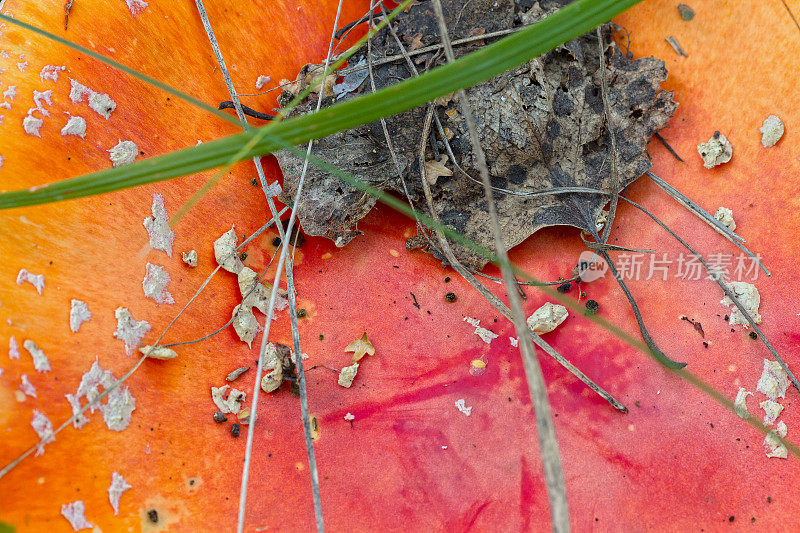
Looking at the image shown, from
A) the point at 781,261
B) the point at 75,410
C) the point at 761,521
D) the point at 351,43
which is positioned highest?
the point at 351,43

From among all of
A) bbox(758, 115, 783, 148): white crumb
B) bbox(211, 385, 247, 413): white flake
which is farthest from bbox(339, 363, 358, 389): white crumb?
bbox(758, 115, 783, 148): white crumb

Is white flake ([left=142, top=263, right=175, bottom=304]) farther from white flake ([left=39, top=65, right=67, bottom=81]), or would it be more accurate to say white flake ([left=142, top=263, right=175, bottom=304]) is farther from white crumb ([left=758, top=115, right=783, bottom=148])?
white crumb ([left=758, top=115, right=783, bottom=148])

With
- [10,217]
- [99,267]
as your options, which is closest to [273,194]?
[99,267]

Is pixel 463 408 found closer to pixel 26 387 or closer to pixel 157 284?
pixel 157 284

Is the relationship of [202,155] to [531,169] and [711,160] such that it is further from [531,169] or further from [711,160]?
[711,160]

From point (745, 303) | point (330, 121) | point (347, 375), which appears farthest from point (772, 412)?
point (330, 121)
